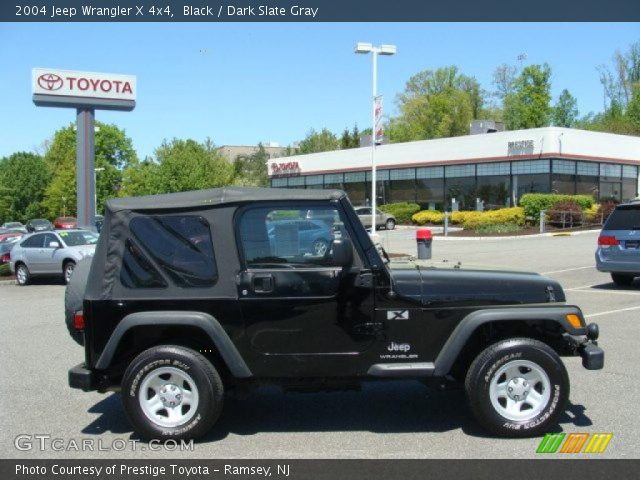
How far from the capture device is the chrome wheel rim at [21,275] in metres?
19.4

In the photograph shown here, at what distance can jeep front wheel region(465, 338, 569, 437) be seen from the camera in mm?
5066

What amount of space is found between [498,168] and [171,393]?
3944 cm

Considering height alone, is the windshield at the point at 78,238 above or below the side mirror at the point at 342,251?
below

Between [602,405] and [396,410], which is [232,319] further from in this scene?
[602,405]

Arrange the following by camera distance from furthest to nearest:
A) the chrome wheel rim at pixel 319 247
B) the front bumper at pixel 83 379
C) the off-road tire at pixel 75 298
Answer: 1. the off-road tire at pixel 75 298
2. the chrome wheel rim at pixel 319 247
3. the front bumper at pixel 83 379

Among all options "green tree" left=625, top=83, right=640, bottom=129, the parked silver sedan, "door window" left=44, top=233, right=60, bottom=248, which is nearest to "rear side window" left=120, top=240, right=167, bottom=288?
the parked silver sedan

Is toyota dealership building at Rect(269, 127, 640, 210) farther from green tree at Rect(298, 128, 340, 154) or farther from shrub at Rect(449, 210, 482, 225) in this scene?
green tree at Rect(298, 128, 340, 154)

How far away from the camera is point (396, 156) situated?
49500 mm

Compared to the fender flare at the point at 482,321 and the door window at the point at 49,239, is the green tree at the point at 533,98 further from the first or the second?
the fender flare at the point at 482,321

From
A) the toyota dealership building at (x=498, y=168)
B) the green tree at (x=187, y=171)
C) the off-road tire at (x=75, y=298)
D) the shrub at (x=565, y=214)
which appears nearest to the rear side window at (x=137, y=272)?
the off-road tire at (x=75, y=298)

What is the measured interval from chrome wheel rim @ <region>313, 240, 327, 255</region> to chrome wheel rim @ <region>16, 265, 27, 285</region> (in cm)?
1641

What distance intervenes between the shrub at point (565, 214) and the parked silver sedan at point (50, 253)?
79.4 feet

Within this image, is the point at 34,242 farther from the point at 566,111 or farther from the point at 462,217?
the point at 566,111
